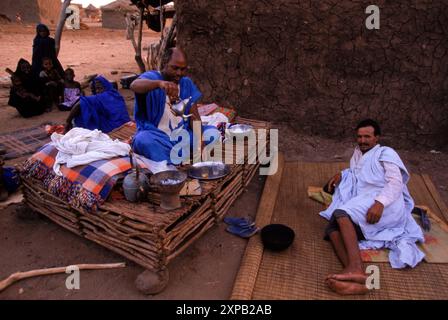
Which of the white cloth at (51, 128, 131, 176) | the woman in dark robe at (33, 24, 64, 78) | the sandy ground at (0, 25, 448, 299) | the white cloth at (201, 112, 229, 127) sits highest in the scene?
the woman in dark robe at (33, 24, 64, 78)

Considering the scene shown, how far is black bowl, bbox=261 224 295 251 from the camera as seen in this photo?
284 cm

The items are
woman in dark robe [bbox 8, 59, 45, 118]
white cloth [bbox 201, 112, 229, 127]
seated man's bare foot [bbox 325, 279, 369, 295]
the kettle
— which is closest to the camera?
seated man's bare foot [bbox 325, 279, 369, 295]

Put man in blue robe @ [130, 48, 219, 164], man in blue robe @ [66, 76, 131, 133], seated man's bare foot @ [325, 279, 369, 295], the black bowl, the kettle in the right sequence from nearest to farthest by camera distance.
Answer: seated man's bare foot @ [325, 279, 369, 295] < the kettle < the black bowl < man in blue robe @ [130, 48, 219, 164] < man in blue robe @ [66, 76, 131, 133]

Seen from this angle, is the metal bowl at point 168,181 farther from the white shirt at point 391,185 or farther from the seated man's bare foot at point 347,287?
the white shirt at point 391,185

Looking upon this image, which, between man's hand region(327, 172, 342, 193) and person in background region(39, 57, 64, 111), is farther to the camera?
person in background region(39, 57, 64, 111)

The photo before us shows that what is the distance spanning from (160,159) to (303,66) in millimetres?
2758

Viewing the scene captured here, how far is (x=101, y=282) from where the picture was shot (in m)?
2.59

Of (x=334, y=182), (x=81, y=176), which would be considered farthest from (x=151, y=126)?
(x=334, y=182)

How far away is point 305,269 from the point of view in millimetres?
2699

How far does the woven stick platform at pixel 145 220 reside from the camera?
245 centimetres

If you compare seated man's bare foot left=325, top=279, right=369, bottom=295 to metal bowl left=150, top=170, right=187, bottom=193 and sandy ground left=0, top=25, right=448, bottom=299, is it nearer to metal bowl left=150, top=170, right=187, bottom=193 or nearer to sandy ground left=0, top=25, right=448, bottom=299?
sandy ground left=0, top=25, right=448, bottom=299

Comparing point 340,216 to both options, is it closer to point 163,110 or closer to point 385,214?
point 385,214

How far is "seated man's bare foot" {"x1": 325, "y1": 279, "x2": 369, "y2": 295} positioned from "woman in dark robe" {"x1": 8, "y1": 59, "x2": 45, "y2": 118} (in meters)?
6.06

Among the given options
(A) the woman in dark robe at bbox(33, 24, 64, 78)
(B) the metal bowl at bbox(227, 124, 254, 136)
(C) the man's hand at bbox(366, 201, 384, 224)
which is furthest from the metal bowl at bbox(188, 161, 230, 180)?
(A) the woman in dark robe at bbox(33, 24, 64, 78)
